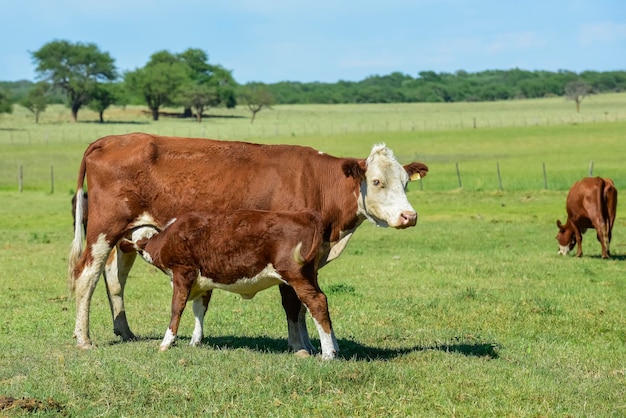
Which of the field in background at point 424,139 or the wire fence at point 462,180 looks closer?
the wire fence at point 462,180

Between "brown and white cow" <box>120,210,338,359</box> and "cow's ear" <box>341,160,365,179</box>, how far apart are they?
0.80 meters

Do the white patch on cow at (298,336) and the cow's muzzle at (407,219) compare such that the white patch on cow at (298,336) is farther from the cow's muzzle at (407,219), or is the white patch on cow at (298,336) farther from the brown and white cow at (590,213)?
the brown and white cow at (590,213)

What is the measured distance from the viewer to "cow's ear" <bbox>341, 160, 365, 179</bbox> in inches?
403

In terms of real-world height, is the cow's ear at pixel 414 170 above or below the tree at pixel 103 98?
below

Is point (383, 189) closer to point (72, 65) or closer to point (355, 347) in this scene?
point (355, 347)

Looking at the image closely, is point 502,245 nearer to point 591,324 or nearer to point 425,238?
point 425,238

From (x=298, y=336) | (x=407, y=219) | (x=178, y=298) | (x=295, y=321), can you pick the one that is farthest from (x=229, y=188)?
(x=407, y=219)

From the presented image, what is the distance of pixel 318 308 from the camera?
9320 mm

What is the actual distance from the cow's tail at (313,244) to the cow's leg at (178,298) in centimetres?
117

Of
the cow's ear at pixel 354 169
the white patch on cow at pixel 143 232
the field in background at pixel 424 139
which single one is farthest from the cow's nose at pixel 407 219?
the field in background at pixel 424 139

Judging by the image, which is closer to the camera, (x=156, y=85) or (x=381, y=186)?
(x=381, y=186)

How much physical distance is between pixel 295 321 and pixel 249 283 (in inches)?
33.2

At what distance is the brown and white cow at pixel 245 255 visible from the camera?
30.7 ft

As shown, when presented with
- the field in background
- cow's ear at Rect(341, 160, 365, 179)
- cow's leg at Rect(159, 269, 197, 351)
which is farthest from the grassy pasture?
the field in background
